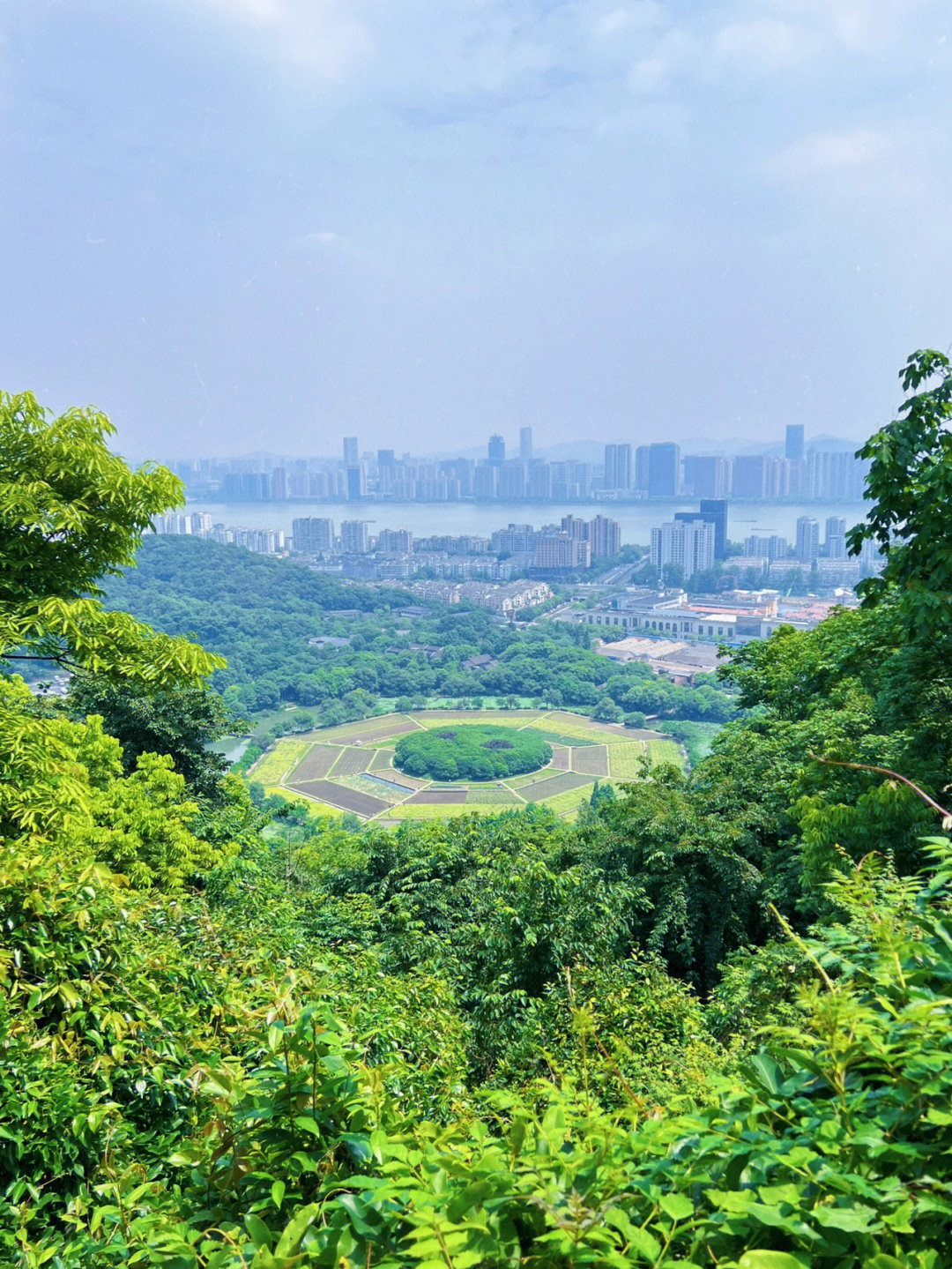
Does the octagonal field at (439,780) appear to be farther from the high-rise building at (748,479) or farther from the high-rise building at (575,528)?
the high-rise building at (748,479)

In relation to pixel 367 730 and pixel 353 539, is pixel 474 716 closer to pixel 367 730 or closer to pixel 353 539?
pixel 367 730

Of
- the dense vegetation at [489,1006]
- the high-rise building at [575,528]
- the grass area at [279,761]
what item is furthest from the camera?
the high-rise building at [575,528]

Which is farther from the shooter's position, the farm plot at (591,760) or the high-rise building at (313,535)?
the high-rise building at (313,535)

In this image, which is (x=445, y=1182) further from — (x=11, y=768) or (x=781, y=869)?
(x=781, y=869)

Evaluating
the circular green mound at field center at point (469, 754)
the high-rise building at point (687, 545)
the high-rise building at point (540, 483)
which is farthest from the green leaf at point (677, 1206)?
the high-rise building at point (540, 483)

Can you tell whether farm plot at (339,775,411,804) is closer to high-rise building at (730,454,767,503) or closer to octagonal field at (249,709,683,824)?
octagonal field at (249,709,683,824)

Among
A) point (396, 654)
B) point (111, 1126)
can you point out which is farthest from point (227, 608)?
point (111, 1126)

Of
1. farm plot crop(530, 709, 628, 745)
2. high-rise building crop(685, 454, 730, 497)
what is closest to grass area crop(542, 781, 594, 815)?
farm plot crop(530, 709, 628, 745)
